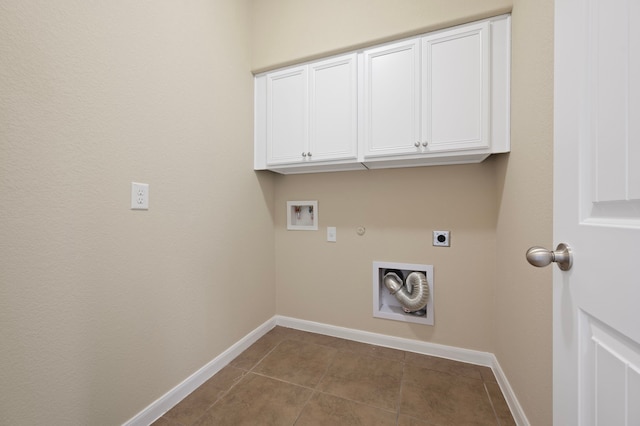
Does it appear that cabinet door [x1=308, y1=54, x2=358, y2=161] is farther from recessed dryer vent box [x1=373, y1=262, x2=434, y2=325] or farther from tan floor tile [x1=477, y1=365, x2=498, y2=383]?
tan floor tile [x1=477, y1=365, x2=498, y2=383]

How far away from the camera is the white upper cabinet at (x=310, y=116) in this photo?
1.69m

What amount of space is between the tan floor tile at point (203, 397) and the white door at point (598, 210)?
59.8 inches

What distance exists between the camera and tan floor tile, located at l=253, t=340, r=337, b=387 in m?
1.54

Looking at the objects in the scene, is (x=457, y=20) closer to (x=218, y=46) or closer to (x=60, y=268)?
(x=218, y=46)

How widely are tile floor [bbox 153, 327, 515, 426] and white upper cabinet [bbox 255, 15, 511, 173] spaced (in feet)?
4.56

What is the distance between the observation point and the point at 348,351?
1814 mm

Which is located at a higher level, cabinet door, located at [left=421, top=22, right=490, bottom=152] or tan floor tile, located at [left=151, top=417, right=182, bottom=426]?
cabinet door, located at [left=421, top=22, right=490, bottom=152]

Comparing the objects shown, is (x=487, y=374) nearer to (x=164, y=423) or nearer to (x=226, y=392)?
(x=226, y=392)

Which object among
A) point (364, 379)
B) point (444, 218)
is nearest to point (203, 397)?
point (364, 379)

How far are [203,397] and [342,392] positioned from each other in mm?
798

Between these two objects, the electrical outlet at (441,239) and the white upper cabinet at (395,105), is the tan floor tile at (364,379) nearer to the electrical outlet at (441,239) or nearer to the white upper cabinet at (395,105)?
the electrical outlet at (441,239)

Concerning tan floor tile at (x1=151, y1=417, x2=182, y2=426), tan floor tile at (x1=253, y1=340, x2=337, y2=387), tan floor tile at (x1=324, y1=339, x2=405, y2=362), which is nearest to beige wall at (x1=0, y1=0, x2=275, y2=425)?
tan floor tile at (x1=151, y1=417, x2=182, y2=426)

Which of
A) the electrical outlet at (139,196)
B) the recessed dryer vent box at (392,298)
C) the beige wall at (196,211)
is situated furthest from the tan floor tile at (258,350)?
the electrical outlet at (139,196)

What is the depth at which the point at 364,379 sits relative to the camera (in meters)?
1.51
